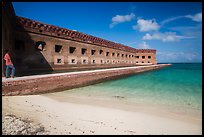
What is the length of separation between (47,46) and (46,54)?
771mm

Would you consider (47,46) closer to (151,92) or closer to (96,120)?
(151,92)

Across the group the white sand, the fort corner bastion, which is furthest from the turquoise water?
the white sand

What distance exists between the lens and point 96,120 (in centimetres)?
444

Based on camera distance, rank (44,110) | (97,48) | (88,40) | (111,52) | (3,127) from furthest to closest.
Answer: (111,52), (97,48), (88,40), (44,110), (3,127)

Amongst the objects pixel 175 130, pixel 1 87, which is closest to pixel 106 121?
pixel 175 130

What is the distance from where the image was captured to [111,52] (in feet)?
83.3

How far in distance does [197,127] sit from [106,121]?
2.61 metres

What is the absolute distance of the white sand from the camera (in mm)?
3852

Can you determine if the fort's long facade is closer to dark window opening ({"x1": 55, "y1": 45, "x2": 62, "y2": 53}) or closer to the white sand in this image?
dark window opening ({"x1": 55, "y1": 45, "x2": 62, "y2": 53})

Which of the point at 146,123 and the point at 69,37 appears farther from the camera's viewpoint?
the point at 69,37

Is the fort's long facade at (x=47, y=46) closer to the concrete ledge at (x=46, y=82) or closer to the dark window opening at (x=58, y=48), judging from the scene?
the dark window opening at (x=58, y=48)

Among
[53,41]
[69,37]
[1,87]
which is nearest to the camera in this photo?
[1,87]

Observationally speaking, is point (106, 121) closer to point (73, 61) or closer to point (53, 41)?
point (53, 41)

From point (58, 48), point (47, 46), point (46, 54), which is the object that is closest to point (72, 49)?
point (58, 48)
